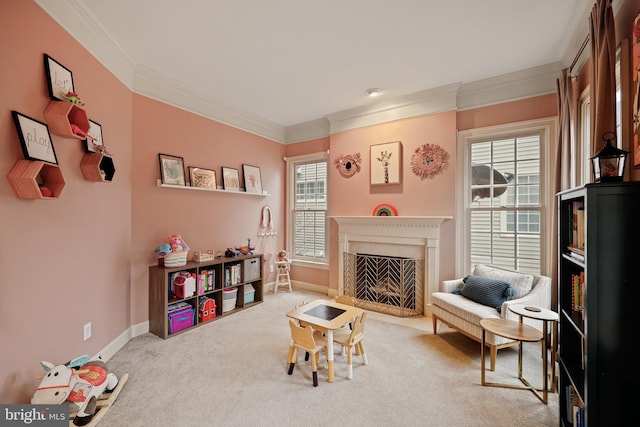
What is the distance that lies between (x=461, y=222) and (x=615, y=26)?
2.11 meters

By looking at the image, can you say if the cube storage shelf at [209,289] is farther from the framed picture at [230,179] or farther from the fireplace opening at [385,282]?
the fireplace opening at [385,282]

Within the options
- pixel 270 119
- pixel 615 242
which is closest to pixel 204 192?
pixel 270 119

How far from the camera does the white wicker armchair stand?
234 centimetres

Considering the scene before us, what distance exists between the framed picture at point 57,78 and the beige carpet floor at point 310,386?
2.25 metres

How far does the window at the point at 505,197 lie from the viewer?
9.82 ft

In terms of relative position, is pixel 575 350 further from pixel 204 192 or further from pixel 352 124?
pixel 204 192

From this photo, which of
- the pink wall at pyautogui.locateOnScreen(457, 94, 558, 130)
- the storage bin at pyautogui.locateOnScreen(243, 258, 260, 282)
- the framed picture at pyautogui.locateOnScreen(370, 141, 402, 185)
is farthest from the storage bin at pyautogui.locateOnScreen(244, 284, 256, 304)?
the pink wall at pyautogui.locateOnScreen(457, 94, 558, 130)

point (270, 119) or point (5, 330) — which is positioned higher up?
point (270, 119)

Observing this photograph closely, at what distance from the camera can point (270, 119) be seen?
4.51 m

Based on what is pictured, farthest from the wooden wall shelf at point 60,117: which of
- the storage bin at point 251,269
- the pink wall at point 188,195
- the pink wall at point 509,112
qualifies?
the pink wall at point 509,112

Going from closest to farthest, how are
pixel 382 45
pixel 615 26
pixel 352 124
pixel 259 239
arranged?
1. pixel 615 26
2. pixel 382 45
3. pixel 352 124
4. pixel 259 239

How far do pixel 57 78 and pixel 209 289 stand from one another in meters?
2.49

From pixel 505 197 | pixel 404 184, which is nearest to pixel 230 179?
pixel 404 184

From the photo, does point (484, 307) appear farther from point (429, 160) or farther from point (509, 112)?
point (509, 112)
